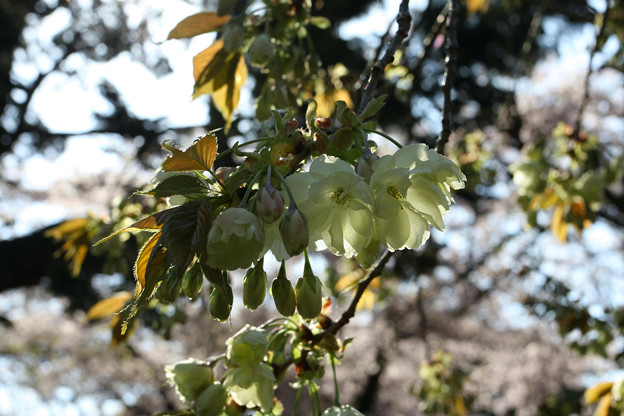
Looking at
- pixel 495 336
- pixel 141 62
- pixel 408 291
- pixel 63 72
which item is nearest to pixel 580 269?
pixel 495 336

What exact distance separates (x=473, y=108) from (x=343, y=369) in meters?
4.36

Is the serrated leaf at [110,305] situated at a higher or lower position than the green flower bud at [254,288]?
lower

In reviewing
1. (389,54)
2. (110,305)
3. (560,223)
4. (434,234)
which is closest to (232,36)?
(389,54)

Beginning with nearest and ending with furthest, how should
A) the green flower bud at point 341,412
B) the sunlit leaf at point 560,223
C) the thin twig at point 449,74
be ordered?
1. the green flower bud at point 341,412
2. the thin twig at point 449,74
3. the sunlit leaf at point 560,223

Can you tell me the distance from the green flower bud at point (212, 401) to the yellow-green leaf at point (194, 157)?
26 cm

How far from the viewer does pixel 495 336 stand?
7.94 meters

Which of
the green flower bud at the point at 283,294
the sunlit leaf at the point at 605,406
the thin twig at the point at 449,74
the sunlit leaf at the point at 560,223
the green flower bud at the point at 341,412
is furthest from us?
the sunlit leaf at the point at 560,223

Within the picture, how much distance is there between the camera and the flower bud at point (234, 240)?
0.40m

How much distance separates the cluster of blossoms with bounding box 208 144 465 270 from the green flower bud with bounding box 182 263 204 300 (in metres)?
0.06

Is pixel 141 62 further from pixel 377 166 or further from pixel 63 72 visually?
pixel 377 166

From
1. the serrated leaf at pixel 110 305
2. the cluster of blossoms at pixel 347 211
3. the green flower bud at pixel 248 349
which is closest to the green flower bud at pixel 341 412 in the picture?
the green flower bud at pixel 248 349

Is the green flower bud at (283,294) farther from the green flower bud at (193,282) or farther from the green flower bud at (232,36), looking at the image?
the green flower bud at (232,36)

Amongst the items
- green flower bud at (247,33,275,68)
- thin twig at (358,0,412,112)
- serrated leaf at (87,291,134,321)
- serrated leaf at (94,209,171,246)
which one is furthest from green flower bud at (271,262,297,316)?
serrated leaf at (87,291,134,321)

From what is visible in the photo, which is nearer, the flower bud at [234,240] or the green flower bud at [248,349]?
the flower bud at [234,240]
